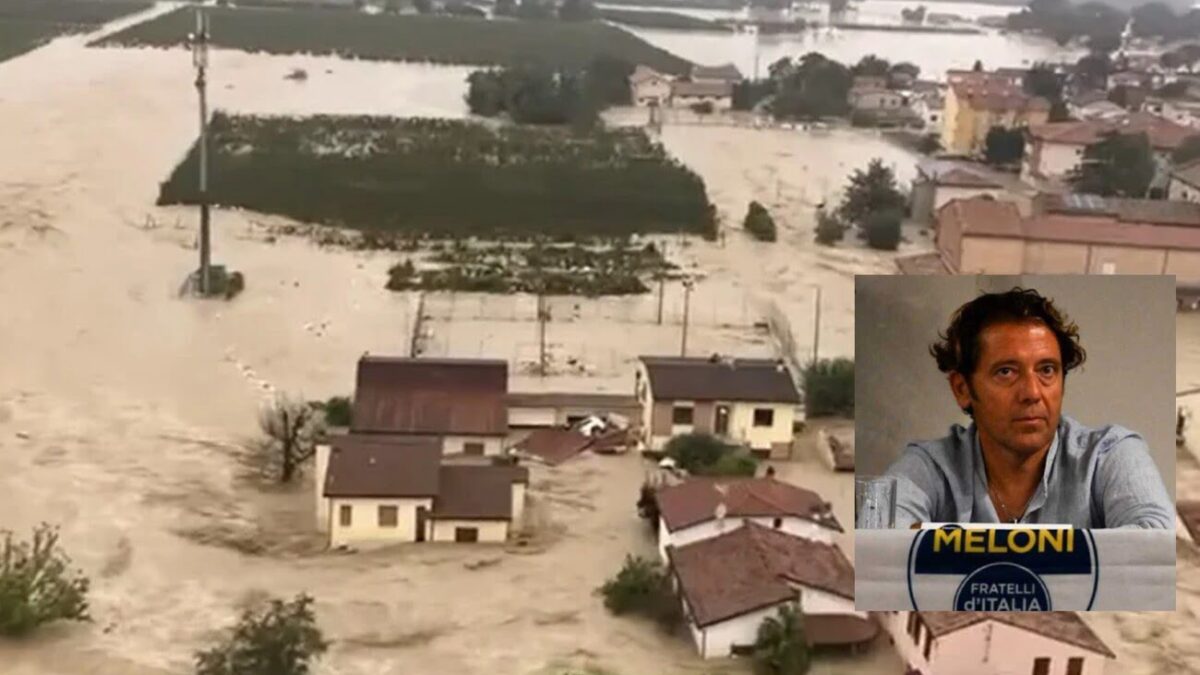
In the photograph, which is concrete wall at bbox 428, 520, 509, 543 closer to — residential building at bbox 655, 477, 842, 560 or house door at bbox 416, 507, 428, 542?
house door at bbox 416, 507, 428, 542

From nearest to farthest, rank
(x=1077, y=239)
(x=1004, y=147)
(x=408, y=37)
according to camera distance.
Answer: (x=1077, y=239) < (x=1004, y=147) < (x=408, y=37)

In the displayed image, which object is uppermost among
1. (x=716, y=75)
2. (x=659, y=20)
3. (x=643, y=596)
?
(x=659, y=20)

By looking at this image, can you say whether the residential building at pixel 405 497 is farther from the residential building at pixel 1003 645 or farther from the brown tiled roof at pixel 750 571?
the residential building at pixel 1003 645

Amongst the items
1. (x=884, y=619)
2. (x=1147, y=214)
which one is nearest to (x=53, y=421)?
(x=884, y=619)

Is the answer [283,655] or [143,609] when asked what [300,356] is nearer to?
[143,609]

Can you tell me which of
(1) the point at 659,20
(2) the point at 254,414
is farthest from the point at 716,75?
(2) the point at 254,414

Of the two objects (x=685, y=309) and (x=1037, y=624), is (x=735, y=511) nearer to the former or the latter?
(x=1037, y=624)
